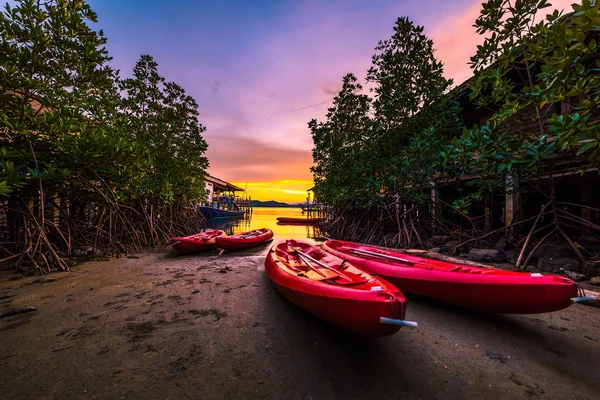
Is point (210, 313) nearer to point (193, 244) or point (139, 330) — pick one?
point (139, 330)

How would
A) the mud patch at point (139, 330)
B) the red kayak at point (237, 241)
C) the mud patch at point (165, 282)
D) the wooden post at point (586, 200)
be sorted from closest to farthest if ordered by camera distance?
the mud patch at point (139, 330) → the mud patch at point (165, 282) → the wooden post at point (586, 200) → the red kayak at point (237, 241)

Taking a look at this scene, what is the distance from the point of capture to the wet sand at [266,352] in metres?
2.09

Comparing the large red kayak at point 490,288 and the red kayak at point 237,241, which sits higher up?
the large red kayak at point 490,288

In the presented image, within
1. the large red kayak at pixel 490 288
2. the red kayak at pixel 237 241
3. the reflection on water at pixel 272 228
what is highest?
the large red kayak at pixel 490 288

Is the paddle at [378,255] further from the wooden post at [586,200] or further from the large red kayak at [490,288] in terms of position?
the wooden post at [586,200]

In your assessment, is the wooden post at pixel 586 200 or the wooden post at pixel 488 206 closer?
the wooden post at pixel 586 200

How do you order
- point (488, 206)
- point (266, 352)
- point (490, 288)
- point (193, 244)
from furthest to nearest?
point (488, 206) < point (193, 244) < point (490, 288) < point (266, 352)

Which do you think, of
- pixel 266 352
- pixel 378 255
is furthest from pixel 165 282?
pixel 378 255

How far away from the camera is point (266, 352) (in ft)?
8.57

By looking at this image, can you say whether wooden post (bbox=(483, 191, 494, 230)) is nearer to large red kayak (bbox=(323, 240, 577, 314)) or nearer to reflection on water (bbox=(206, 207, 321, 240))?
large red kayak (bbox=(323, 240, 577, 314))

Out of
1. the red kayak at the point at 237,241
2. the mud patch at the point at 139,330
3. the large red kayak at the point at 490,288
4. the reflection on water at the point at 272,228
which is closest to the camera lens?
the large red kayak at the point at 490,288

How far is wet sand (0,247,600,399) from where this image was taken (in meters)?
2.09

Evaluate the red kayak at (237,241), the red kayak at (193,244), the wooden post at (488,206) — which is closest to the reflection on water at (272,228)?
the red kayak at (237,241)

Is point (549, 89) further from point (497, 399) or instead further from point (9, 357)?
point (9, 357)
